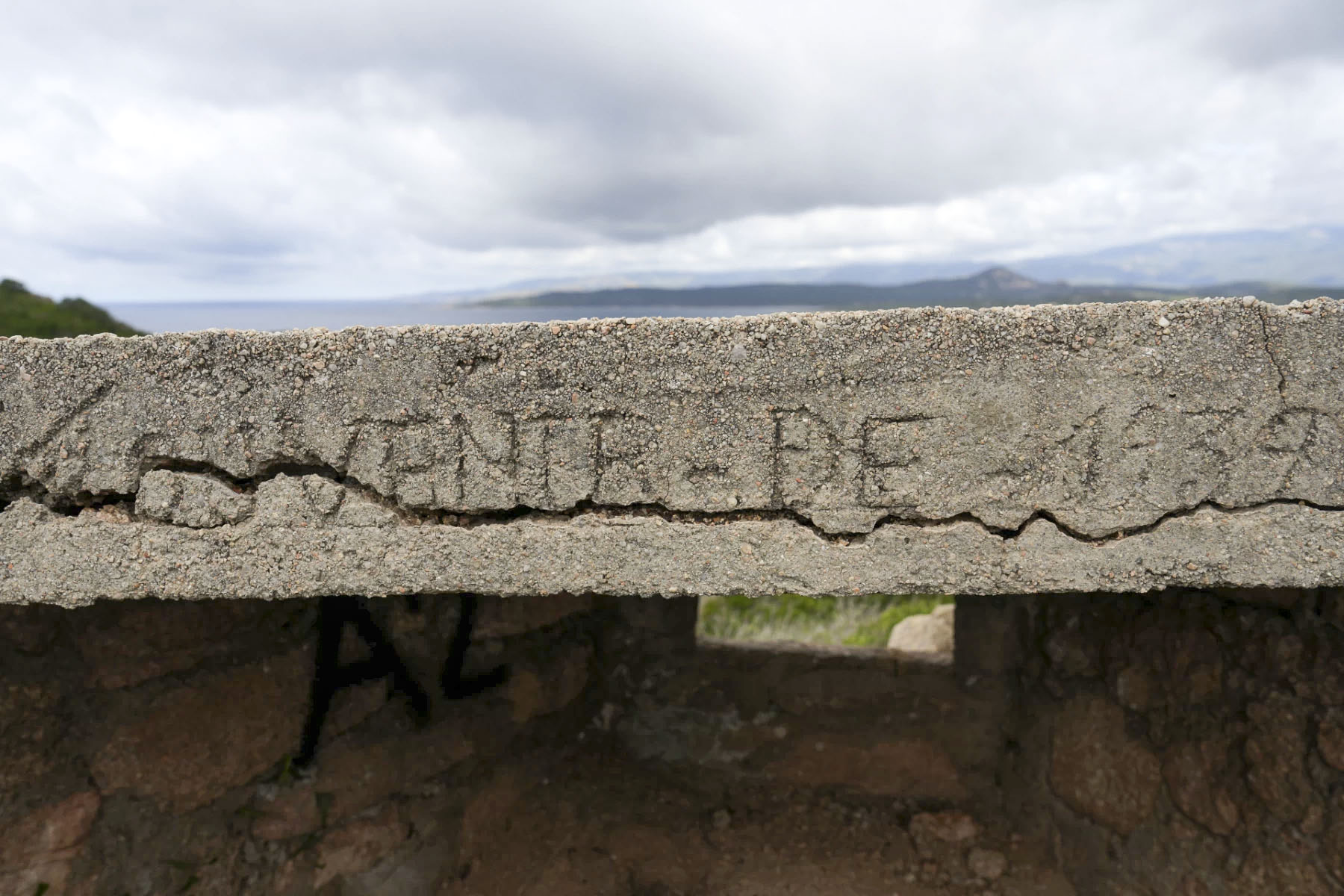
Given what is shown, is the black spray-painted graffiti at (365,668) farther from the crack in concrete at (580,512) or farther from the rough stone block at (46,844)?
the crack in concrete at (580,512)

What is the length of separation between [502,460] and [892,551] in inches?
25.2

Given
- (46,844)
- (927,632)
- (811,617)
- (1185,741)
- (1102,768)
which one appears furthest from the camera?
(811,617)

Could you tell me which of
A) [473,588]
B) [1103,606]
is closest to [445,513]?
[473,588]

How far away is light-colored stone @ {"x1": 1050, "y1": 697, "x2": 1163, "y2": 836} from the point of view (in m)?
1.75

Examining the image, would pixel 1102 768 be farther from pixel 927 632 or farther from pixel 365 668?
pixel 365 668

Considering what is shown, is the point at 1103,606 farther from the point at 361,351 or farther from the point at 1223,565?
the point at 361,351

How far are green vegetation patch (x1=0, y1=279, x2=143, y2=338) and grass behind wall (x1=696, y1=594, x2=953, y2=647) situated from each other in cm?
511

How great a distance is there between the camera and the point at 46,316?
6.75 meters

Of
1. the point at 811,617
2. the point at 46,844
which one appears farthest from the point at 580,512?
the point at 811,617

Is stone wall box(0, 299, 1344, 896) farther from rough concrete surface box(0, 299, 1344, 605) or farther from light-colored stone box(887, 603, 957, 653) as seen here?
light-colored stone box(887, 603, 957, 653)

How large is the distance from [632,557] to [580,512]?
11 centimetres

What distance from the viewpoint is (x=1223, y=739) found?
5.22 ft

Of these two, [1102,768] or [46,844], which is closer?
[46,844]

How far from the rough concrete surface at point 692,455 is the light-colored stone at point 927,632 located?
1.58 metres
